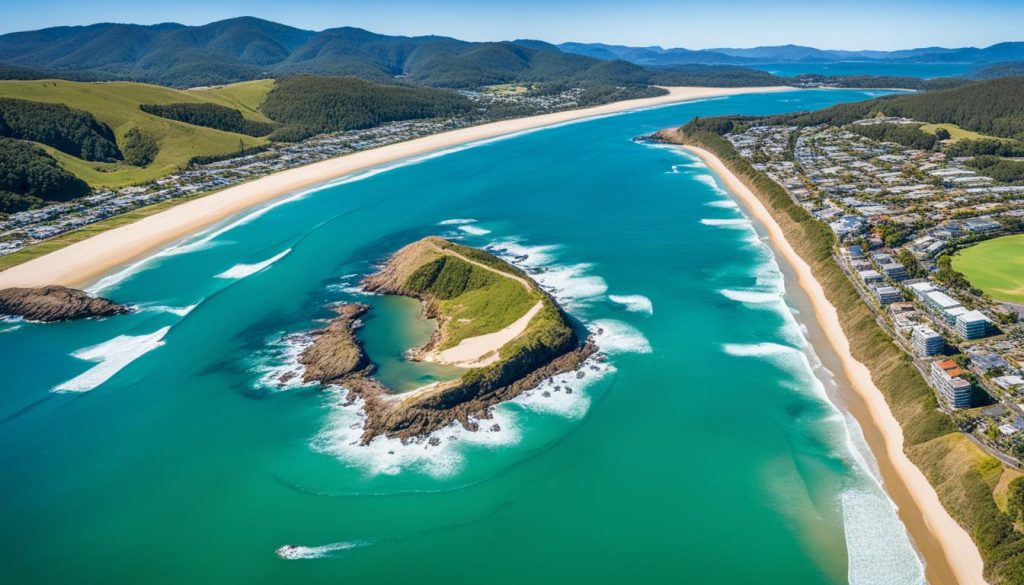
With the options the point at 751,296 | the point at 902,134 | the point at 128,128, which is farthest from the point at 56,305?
the point at 902,134

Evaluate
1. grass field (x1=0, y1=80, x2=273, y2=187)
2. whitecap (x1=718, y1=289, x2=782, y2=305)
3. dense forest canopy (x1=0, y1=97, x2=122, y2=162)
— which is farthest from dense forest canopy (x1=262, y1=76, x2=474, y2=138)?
whitecap (x1=718, y1=289, x2=782, y2=305)

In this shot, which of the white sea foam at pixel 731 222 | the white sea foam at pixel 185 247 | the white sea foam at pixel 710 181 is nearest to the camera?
the white sea foam at pixel 185 247

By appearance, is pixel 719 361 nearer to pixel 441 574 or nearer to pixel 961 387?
pixel 961 387

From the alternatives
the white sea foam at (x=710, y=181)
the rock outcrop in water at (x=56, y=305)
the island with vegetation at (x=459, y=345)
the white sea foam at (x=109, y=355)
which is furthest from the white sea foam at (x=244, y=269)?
the white sea foam at (x=710, y=181)

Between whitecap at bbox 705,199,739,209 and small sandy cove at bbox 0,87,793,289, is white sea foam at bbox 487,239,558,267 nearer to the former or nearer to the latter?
whitecap at bbox 705,199,739,209

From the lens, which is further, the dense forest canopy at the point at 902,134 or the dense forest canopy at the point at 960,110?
the dense forest canopy at the point at 960,110

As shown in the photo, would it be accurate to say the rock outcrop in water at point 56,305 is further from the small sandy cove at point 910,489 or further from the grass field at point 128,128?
the small sandy cove at point 910,489

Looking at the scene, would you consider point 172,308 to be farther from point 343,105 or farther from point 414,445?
point 343,105
